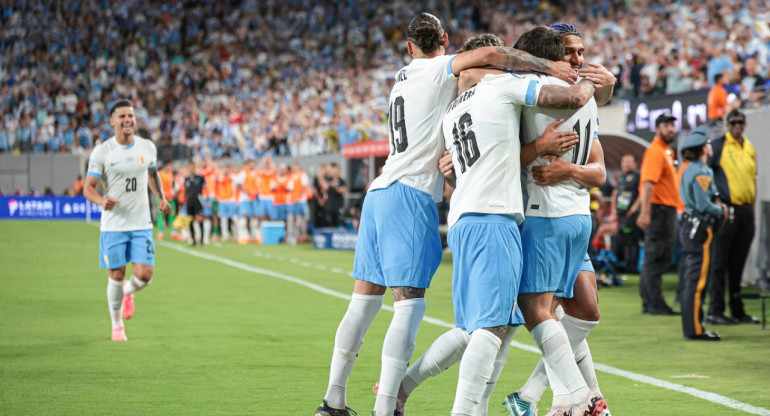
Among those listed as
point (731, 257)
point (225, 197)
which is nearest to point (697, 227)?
A: point (731, 257)

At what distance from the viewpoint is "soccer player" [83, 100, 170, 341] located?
34.6 feet

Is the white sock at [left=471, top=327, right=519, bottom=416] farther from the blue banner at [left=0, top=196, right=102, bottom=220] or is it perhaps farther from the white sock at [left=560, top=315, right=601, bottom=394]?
the blue banner at [left=0, top=196, right=102, bottom=220]

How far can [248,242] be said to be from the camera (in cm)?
2991

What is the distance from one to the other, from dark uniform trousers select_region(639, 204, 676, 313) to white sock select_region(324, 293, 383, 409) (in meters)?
7.24

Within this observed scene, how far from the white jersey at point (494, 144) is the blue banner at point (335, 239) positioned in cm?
2070

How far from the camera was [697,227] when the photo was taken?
34.7 feet

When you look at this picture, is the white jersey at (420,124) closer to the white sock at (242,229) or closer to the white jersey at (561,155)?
the white jersey at (561,155)

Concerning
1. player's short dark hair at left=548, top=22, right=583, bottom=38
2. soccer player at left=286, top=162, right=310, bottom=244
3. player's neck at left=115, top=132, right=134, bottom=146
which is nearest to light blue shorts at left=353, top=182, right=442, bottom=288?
player's short dark hair at left=548, top=22, right=583, bottom=38

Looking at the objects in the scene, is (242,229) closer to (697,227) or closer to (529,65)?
(697,227)

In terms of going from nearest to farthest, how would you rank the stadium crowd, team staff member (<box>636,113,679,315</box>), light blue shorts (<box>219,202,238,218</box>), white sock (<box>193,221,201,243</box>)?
team staff member (<box>636,113,679,315</box>) < white sock (<box>193,221,201,243</box>) < light blue shorts (<box>219,202,238,218</box>) < the stadium crowd

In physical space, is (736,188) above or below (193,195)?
above

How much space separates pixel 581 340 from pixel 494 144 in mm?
1582

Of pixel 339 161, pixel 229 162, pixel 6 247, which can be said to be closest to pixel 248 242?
pixel 339 161

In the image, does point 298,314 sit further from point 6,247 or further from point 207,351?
point 6,247
